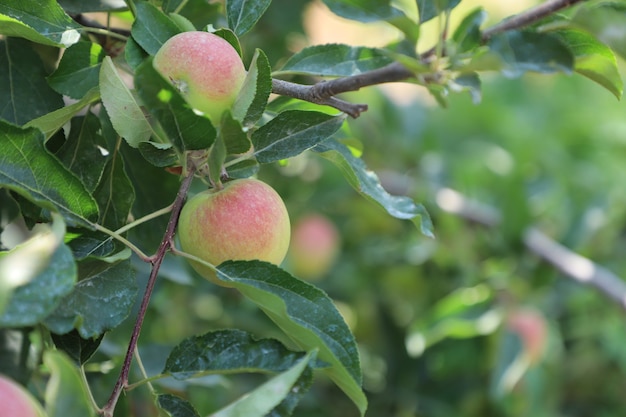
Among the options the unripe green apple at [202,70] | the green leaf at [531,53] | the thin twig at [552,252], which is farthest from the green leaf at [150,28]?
the thin twig at [552,252]

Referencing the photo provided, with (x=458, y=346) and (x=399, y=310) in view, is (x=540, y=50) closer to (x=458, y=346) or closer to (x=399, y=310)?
(x=458, y=346)

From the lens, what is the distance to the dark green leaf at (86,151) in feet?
2.22

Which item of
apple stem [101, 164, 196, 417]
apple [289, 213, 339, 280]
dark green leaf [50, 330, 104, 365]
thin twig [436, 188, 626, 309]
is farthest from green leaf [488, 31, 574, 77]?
apple [289, 213, 339, 280]

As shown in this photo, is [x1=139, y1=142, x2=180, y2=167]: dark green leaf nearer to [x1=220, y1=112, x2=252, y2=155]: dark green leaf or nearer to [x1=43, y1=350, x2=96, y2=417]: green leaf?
[x1=220, y1=112, x2=252, y2=155]: dark green leaf

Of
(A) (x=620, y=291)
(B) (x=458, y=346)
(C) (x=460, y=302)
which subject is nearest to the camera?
(A) (x=620, y=291)

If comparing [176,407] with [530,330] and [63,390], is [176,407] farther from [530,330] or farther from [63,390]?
[530,330]

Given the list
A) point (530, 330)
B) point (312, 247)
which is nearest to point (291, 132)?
point (530, 330)

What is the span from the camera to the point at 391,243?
1.69 metres

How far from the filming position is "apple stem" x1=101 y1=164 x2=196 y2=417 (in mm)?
534

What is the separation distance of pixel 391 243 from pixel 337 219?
0.18 meters

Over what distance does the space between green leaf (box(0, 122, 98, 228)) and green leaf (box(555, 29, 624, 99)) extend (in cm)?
39

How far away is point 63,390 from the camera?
0.44 m

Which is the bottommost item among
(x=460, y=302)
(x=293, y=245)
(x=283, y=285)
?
(x=293, y=245)

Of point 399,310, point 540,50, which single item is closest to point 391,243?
point 399,310
